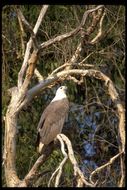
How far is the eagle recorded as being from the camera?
6.44 metres

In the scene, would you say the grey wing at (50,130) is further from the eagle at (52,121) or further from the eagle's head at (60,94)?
the eagle's head at (60,94)

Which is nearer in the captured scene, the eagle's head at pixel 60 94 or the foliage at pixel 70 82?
the eagle's head at pixel 60 94

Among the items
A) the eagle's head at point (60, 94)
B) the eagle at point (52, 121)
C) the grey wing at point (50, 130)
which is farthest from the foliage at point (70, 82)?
the grey wing at point (50, 130)

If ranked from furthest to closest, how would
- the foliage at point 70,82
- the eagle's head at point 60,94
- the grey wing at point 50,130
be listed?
1. the foliage at point 70,82
2. the eagle's head at point 60,94
3. the grey wing at point 50,130

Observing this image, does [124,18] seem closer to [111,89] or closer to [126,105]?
[126,105]

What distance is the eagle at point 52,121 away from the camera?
6445mm

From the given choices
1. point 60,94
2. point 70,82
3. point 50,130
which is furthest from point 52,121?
point 70,82

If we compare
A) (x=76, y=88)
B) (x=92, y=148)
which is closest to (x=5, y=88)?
(x=76, y=88)

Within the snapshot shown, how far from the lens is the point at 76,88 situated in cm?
873

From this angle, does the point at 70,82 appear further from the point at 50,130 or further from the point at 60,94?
the point at 50,130

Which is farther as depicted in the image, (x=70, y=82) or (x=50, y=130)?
(x=70, y=82)

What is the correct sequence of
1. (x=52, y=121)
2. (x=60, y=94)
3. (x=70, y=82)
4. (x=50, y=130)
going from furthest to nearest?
(x=70, y=82), (x=60, y=94), (x=52, y=121), (x=50, y=130)

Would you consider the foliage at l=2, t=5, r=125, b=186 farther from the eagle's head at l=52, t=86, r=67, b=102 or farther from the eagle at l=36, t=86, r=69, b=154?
the eagle at l=36, t=86, r=69, b=154

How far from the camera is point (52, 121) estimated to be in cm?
683
